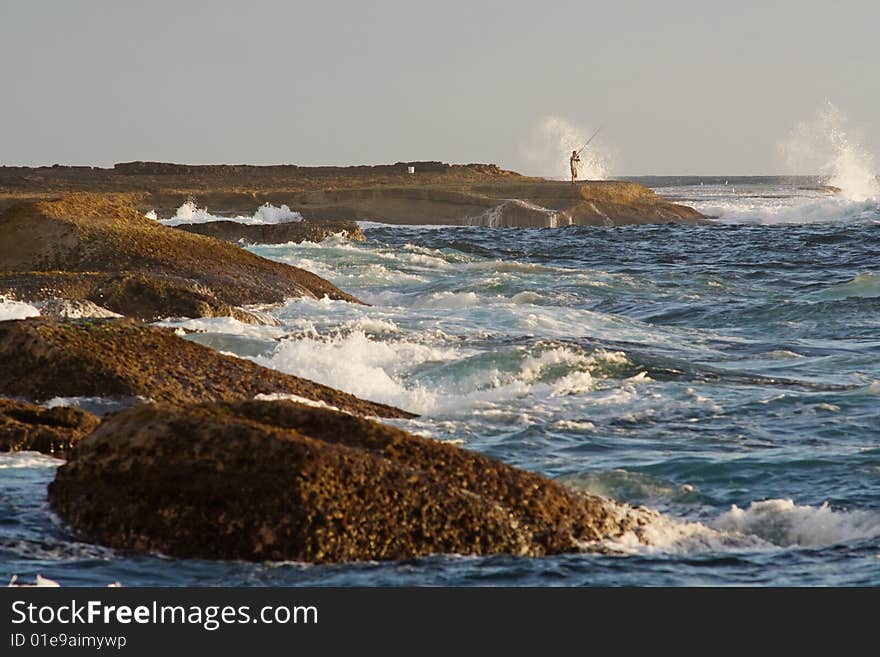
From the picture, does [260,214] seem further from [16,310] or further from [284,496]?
[284,496]

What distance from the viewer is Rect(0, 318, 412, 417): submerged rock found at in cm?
990

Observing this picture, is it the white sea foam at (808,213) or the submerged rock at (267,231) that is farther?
the white sea foam at (808,213)

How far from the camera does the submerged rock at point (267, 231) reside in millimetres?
35781

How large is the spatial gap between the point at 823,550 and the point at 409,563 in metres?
2.33

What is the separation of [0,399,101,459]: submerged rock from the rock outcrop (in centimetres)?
645

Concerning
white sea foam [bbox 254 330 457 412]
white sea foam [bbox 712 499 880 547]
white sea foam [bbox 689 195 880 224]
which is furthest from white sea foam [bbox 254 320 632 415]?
white sea foam [bbox 689 195 880 224]

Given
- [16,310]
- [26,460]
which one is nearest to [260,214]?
[16,310]

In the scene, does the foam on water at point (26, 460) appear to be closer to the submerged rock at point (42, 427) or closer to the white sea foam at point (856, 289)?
the submerged rock at point (42, 427)

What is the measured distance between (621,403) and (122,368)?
460 centimetres

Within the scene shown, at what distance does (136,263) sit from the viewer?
59.3 ft

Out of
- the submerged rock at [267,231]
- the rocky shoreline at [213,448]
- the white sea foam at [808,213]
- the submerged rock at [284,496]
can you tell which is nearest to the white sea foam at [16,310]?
the rocky shoreline at [213,448]

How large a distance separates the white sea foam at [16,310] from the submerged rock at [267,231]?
20.5 m

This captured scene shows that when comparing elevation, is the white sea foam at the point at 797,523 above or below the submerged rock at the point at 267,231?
below
